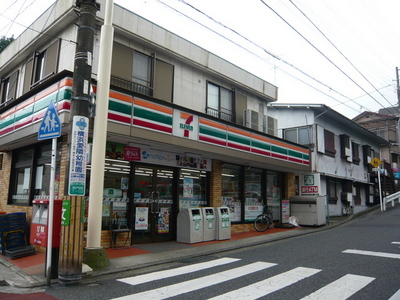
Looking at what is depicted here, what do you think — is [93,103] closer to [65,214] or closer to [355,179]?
[65,214]

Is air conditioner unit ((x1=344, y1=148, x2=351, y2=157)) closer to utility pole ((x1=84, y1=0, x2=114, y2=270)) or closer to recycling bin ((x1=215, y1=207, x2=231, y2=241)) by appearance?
recycling bin ((x1=215, y1=207, x2=231, y2=241))

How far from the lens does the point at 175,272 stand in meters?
7.11

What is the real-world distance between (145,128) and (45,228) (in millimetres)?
3803

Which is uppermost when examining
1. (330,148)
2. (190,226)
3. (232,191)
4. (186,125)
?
(330,148)

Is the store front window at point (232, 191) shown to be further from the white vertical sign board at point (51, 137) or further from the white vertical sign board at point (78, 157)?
the white vertical sign board at point (51, 137)

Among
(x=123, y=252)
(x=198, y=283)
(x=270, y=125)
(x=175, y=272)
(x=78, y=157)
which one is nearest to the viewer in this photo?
(x=198, y=283)

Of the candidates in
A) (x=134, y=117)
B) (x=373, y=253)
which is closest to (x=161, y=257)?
(x=134, y=117)

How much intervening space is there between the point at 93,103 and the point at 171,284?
4.09 metres

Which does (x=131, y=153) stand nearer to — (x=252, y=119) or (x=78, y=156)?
(x=78, y=156)

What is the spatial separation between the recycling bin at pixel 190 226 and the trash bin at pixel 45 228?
A: 498cm

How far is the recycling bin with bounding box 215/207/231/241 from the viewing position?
11.6 metres

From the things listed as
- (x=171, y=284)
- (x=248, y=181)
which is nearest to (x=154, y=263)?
(x=171, y=284)

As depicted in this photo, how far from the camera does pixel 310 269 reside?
712 centimetres

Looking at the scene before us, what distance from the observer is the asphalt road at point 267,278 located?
5.46m
